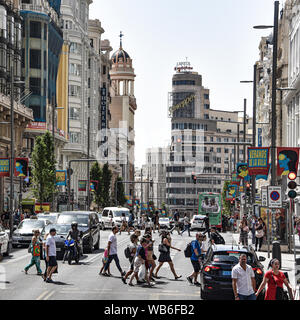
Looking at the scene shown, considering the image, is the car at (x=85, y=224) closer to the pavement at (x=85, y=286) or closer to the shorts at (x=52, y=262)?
the pavement at (x=85, y=286)

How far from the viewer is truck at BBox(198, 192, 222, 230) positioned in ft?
236

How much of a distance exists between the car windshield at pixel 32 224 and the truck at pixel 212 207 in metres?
33.6

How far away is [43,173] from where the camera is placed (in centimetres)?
6594

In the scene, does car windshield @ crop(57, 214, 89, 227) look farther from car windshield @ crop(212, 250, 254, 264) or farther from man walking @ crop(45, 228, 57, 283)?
car windshield @ crop(212, 250, 254, 264)

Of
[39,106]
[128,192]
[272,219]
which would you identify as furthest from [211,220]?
[128,192]

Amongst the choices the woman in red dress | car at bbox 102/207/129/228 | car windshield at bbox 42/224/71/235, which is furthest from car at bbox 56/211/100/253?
car at bbox 102/207/129/228

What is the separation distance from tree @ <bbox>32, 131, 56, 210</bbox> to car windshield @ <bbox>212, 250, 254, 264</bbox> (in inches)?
1882

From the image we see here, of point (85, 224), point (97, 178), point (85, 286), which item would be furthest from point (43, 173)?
point (85, 286)

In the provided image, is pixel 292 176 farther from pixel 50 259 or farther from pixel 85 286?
pixel 50 259

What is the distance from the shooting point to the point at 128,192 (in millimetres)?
183500

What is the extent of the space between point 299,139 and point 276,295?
129 feet

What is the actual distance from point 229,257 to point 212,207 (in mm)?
54617

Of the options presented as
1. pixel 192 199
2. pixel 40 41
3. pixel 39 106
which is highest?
pixel 40 41

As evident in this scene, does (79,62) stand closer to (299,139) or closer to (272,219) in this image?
(299,139)
